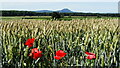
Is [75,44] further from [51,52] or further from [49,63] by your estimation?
[49,63]

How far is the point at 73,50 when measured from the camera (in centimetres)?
285

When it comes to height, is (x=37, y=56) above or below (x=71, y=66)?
above

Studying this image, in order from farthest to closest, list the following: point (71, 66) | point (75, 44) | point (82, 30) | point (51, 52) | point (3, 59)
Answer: point (82, 30) → point (75, 44) → point (51, 52) → point (3, 59) → point (71, 66)

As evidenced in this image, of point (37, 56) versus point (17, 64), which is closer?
point (37, 56)

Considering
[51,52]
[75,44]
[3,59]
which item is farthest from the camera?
[75,44]

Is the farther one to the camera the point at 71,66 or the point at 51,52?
the point at 51,52

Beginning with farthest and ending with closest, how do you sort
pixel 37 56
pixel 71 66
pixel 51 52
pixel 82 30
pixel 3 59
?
pixel 82 30, pixel 51 52, pixel 3 59, pixel 71 66, pixel 37 56

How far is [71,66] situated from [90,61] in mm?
239

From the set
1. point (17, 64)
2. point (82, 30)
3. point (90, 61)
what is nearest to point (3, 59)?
point (17, 64)

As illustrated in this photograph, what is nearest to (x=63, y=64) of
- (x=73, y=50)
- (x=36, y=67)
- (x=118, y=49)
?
(x=36, y=67)

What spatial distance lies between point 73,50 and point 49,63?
55 cm

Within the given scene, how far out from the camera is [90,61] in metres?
2.45

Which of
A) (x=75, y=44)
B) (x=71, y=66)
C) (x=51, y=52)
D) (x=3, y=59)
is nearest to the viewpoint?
(x=71, y=66)

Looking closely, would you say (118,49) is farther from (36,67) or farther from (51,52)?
(36,67)
